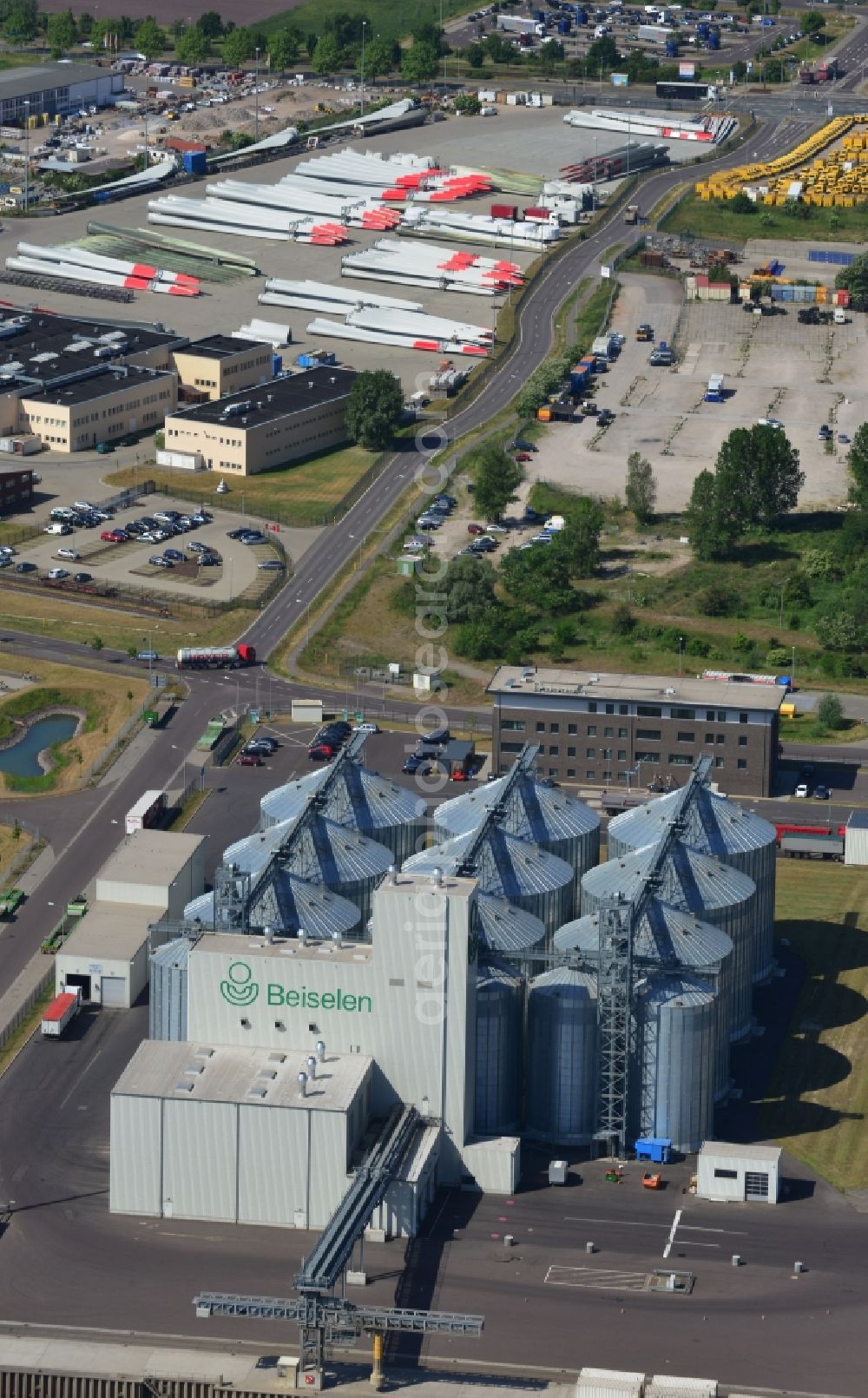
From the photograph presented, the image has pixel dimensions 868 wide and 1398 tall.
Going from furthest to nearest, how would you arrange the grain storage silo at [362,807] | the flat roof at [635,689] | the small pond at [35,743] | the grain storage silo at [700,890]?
1. the small pond at [35,743]
2. the flat roof at [635,689]
3. the grain storage silo at [362,807]
4. the grain storage silo at [700,890]

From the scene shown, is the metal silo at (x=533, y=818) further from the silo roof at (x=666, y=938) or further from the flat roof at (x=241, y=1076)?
the flat roof at (x=241, y=1076)

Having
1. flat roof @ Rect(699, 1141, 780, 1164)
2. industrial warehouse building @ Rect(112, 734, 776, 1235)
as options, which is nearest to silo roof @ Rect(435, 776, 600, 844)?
industrial warehouse building @ Rect(112, 734, 776, 1235)

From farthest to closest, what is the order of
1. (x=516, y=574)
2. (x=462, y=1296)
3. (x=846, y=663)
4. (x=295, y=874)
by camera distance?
(x=516, y=574) → (x=846, y=663) → (x=295, y=874) → (x=462, y=1296)

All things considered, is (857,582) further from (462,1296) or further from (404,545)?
(462,1296)

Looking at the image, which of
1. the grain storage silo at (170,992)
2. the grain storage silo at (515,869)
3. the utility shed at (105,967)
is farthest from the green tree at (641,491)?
the grain storage silo at (170,992)

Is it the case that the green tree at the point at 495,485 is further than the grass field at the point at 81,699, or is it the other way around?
the green tree at the point at 495,485

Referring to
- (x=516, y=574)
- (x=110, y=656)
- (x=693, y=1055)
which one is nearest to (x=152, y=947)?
(x=693, y=1055)

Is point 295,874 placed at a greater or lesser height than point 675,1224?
greater

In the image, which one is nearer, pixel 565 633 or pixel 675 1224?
pixel 675 1224
